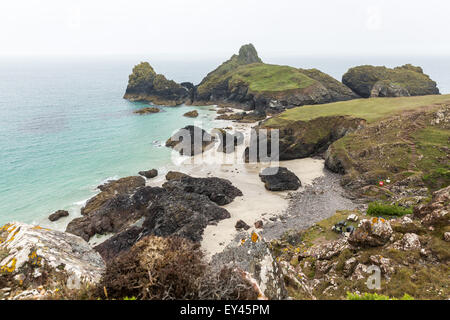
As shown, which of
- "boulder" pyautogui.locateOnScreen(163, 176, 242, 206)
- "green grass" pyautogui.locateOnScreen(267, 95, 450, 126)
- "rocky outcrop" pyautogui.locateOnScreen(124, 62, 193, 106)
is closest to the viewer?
"boulder" pyautogui.locateOnScreen(163, 176, 242, 206)

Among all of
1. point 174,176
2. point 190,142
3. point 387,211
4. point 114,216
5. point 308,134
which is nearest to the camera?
point 387,211

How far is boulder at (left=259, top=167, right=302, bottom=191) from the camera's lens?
3102 cm

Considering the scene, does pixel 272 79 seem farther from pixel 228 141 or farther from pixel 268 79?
pixel 228 141

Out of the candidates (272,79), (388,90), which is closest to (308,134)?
(388,90)

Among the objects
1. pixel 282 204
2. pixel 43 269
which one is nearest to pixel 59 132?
pixel 282 204

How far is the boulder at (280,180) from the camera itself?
31016 millimetres

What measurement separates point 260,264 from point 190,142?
146ft

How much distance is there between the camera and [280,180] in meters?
31.9

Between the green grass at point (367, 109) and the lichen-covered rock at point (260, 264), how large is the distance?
39.4 metres

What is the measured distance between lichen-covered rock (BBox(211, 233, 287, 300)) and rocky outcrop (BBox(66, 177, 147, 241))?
2025 cm

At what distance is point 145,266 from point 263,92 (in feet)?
271

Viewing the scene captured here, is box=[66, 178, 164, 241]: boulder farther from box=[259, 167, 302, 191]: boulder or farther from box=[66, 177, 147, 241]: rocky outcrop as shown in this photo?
box=[259, 167, 302, 191]: boulder

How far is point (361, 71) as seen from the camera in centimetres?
Answer: 8894

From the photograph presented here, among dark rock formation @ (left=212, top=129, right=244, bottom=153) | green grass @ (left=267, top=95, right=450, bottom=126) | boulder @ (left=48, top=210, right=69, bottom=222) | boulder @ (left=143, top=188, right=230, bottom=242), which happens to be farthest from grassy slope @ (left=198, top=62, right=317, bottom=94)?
boulder @ (left=48, top=210, right=69, bottom=222)
